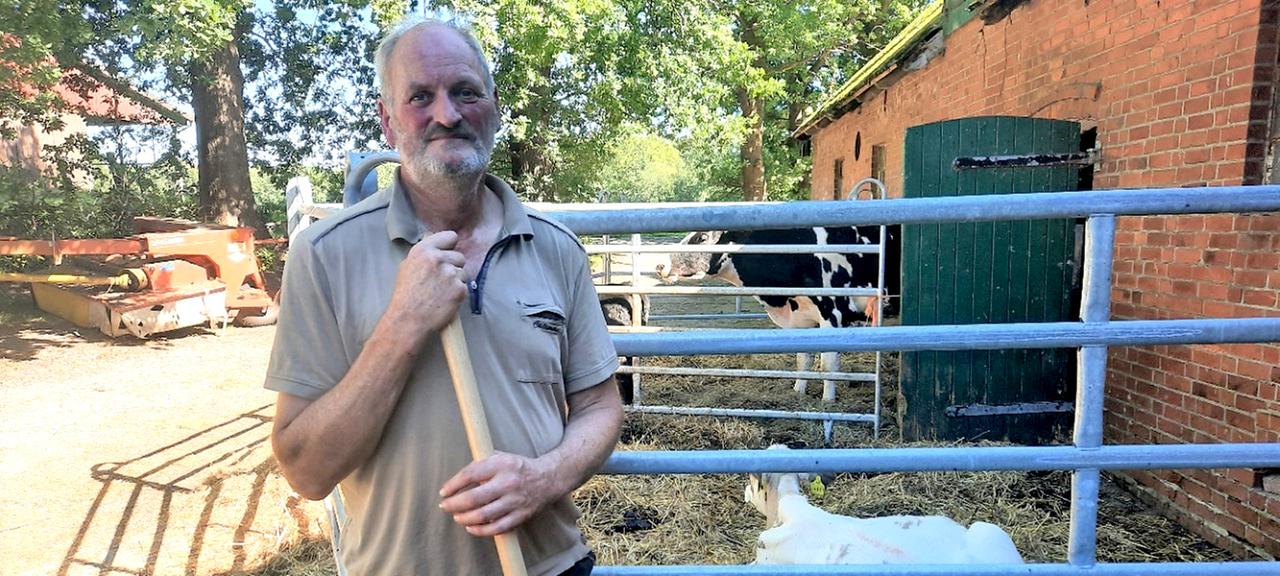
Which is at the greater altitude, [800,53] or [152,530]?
[800,53]

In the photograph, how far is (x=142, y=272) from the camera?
28.1ft

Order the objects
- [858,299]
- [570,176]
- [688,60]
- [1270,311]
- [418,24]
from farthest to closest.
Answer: [570,176]
[688,60]
[858,299]
[1270,311]
[418,24]

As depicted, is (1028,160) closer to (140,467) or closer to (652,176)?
(140,467)

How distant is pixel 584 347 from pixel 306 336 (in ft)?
1.55

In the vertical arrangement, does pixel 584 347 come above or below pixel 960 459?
above

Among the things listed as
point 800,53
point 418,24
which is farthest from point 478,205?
point 800,53

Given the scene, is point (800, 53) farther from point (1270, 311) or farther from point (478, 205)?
point (478, 205)

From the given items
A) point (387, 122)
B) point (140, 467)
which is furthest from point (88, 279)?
point (387, 122)

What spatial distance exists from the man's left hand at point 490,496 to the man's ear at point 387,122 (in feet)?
2.05

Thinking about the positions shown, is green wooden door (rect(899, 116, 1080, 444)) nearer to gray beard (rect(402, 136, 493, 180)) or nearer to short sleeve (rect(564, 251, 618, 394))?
short sleeve (rect(564, 251, 618, 394))

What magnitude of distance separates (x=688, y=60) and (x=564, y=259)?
1245 centimetres

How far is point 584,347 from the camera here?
1.34 metres

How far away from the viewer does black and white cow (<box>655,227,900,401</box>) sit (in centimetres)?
585

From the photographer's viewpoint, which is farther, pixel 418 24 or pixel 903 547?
pixel 903 547
